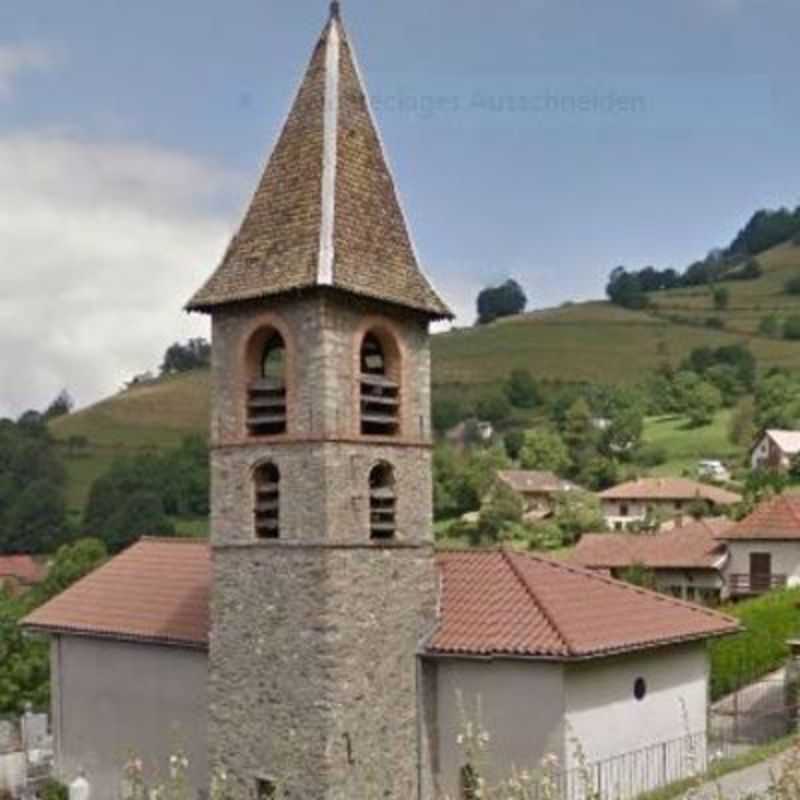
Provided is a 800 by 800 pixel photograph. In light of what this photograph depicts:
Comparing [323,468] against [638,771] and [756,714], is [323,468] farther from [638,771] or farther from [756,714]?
[756,714]

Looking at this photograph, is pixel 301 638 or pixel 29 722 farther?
pixel 29 722

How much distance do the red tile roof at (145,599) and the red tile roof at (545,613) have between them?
16.7ft

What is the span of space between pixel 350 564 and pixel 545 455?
76.8 meters

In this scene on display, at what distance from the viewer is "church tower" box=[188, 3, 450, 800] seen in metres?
19.7

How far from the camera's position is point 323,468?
65.0 feet

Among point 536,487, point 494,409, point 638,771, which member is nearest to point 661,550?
point 536,487

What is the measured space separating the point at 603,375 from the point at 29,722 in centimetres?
9812

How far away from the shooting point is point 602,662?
21.3 metres

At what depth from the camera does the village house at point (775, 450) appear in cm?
8014

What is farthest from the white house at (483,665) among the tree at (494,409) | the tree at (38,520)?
the tree at (494,409)

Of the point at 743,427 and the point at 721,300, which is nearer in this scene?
the point at 743,427

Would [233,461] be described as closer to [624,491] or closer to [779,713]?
[779,713]

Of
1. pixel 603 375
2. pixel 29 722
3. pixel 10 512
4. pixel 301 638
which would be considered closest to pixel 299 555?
pixel 301 638

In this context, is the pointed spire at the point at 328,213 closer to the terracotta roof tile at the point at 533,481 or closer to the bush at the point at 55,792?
the bush at the point at 55,792
